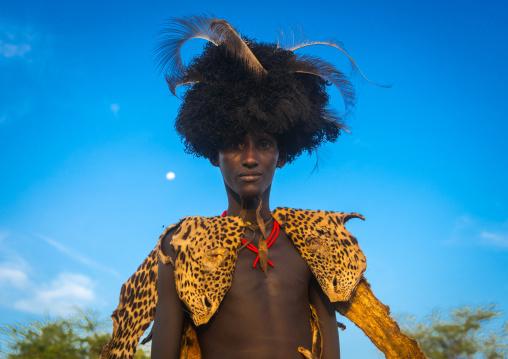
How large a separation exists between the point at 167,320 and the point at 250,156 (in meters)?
1.26

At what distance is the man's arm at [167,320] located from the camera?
3328mm

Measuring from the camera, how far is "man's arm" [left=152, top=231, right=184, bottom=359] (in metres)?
3.33

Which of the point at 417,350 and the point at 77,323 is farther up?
the point at 77,323

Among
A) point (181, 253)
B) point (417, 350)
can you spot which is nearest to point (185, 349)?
point (181, 253)

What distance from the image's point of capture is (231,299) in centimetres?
336

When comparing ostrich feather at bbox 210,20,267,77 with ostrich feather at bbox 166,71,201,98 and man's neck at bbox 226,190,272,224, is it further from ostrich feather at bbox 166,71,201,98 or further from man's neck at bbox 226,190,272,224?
man's neck at bbox 226,190,272,224

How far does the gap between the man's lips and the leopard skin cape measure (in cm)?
30

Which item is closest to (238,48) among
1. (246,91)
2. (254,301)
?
(246,91)

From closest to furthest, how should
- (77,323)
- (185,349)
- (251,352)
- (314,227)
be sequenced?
(251,352)
(185,349)
(314,227)
(77,323)

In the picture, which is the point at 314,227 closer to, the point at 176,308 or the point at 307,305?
the point at 307,305

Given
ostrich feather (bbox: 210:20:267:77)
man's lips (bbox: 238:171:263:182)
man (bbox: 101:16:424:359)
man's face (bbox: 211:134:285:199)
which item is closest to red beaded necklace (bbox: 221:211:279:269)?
man (bbox: 101:16:424:359)

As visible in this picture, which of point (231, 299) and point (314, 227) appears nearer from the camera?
point (231, 299)

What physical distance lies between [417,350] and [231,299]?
1362 millimetres

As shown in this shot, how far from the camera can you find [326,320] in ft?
12.0
